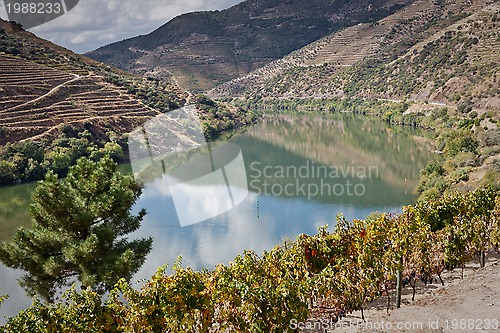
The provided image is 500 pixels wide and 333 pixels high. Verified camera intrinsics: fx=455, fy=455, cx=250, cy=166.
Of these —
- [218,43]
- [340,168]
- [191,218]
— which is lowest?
[340,168]

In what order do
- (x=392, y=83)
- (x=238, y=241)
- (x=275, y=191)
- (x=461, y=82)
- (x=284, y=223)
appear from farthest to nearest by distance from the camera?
1. (x=392, y=83)
2. (x=461, y=82)
3. (x=275, y=191)
4. (x=284, y=223)
5. (x=238, y=241)

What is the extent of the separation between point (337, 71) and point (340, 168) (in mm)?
74719

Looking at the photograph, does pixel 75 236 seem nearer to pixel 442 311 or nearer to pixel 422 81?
pixel 442 311

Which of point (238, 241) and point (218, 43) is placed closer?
point (238, 241)

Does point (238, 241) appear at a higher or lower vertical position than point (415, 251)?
lower

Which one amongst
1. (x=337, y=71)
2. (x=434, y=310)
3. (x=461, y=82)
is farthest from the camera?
(x=337, y=71)

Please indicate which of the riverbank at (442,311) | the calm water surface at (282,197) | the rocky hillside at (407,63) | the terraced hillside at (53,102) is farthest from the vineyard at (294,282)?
the rocky hillside at (407,63)

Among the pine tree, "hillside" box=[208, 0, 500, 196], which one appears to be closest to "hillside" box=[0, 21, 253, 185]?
"hillside" box=[208, 0, 500, 196]

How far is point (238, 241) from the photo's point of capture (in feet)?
88.4

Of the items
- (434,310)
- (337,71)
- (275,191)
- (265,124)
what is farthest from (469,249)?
(337,71)

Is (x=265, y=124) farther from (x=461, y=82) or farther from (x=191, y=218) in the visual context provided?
(x=191, y=218)

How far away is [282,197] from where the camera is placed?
37562 millimetres

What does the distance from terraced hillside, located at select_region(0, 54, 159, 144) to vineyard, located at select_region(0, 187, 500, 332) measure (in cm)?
3994

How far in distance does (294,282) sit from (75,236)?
258 inches
